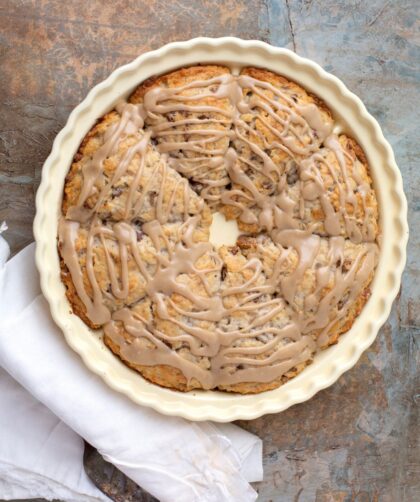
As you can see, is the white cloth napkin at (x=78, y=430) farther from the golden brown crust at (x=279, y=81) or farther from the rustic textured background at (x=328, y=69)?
the golden brown crust at (x=279, y=81)

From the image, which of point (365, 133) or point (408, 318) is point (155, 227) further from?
point (408, 318)

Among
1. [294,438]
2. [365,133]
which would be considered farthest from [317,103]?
[294,438]

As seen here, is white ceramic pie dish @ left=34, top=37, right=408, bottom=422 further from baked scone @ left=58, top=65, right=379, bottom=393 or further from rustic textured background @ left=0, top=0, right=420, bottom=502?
rustic textured background @ left=0, top=0, right=420, bottom=502

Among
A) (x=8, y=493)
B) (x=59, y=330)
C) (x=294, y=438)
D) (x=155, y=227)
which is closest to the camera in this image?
(x=155, y=227)

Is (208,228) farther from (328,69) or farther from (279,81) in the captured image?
(328,69)

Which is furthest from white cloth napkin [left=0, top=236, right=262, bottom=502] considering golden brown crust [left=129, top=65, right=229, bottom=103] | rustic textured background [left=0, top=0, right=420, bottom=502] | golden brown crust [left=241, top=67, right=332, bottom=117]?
golden brown crust [left=241, top=67, right=332, bottom=117]

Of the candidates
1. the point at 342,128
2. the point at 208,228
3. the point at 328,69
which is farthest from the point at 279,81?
the point at 208,228
